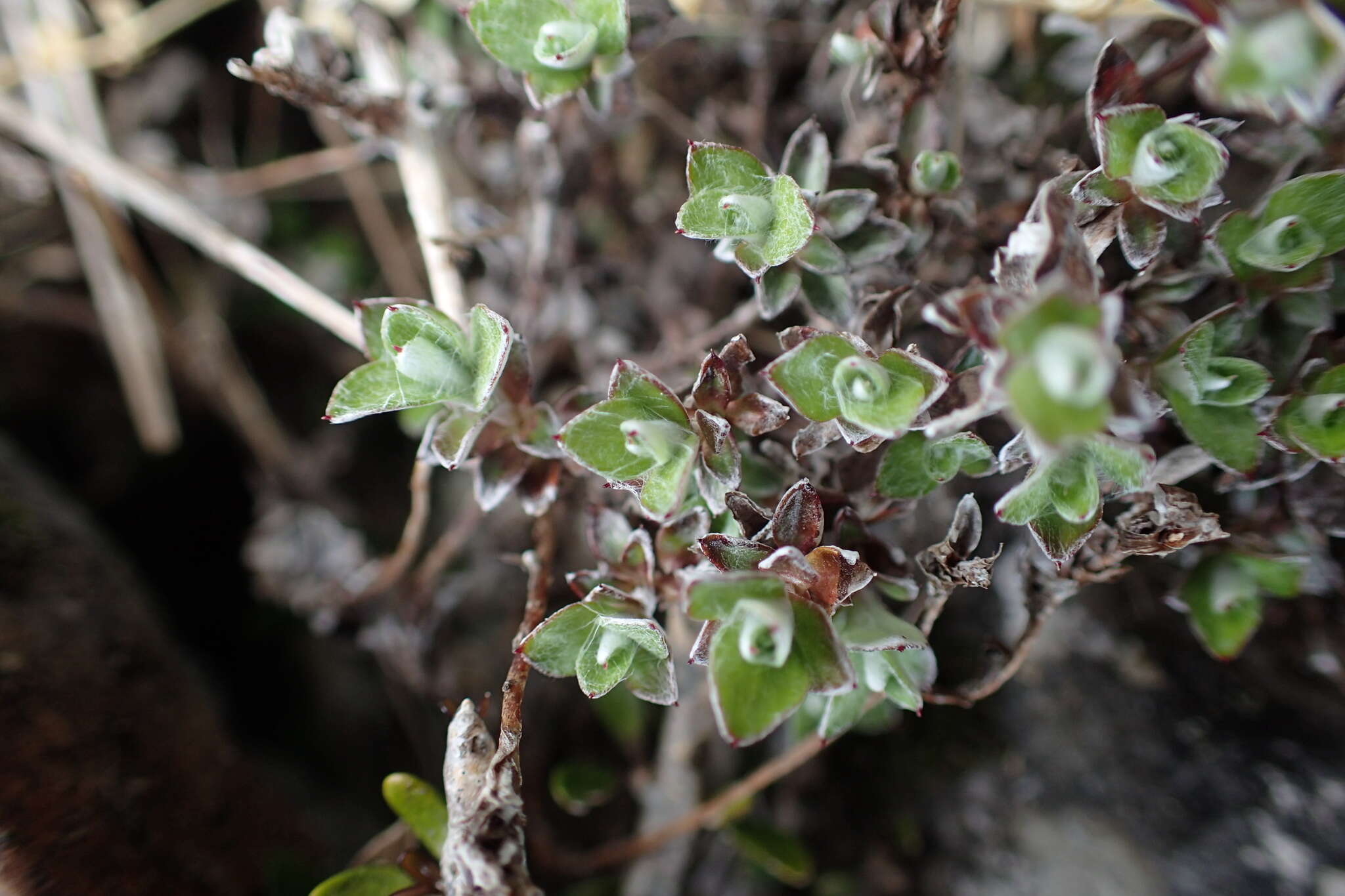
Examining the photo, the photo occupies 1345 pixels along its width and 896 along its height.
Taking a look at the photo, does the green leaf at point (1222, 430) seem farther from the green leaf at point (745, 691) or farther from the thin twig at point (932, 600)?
the green leaf at point (745, 691)

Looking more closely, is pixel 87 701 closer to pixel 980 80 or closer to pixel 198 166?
pixel 198 166

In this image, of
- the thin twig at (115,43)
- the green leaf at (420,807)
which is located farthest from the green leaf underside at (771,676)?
the thin twig at (115,43)

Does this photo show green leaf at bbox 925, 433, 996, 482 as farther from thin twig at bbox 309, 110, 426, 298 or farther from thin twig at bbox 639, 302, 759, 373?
thin twig at bbox 309, 110, 426, 298

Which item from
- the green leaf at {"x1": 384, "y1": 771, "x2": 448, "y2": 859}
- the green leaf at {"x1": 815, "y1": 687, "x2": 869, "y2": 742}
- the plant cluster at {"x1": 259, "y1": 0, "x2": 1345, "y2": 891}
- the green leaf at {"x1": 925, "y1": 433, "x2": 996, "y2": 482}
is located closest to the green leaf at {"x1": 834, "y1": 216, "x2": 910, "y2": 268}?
the plant cluster at {"x1": 259, "y1": 0, "x2": 1345, "y2": 891}

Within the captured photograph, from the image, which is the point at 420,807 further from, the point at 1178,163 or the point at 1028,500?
the point at 1178,163

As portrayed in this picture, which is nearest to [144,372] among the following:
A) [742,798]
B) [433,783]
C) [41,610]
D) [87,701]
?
[41,610]

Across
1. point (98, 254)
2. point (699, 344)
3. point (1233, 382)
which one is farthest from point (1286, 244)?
point (98, 254)
